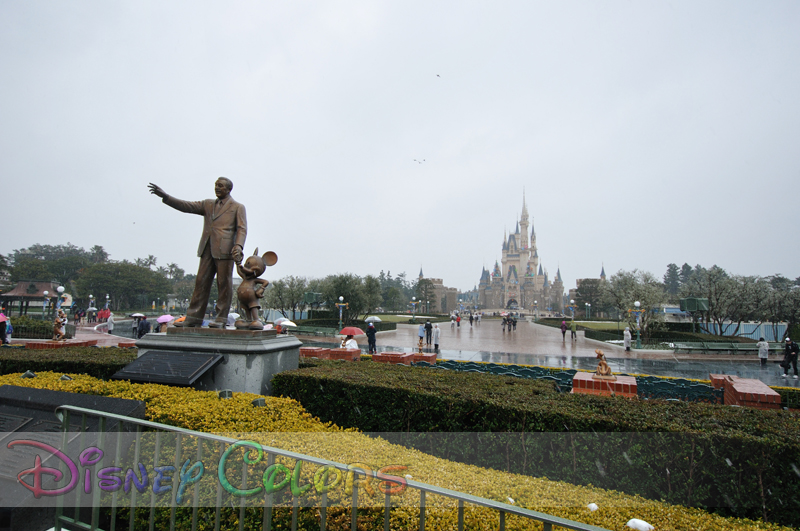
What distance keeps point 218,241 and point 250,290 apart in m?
0.97

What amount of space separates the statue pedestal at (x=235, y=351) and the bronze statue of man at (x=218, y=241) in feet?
1.45

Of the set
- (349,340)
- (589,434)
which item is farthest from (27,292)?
(589,434)

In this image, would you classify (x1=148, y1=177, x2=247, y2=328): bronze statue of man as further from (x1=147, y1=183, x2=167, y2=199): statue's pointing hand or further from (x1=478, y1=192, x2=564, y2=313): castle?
(x1=478, y1=192, x2=564, y2=313): castle

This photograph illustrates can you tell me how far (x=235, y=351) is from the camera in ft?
18.8

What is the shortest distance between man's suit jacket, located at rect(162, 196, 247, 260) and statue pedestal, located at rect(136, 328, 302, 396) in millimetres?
1289

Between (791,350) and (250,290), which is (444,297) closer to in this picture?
(791,350)

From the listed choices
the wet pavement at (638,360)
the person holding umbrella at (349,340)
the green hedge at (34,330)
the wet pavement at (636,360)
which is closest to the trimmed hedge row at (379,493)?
the person holding umbrella at (349,340)

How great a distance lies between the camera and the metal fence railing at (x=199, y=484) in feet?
7.36

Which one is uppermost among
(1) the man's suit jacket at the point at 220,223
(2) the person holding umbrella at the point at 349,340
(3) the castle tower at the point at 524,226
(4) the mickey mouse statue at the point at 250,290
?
(3) the castle tower at the point at 524,226

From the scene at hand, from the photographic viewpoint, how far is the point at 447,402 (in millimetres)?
4629

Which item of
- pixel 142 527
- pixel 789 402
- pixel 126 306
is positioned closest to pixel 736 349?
pixel 789 402

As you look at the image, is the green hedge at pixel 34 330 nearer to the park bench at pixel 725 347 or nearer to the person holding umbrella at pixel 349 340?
the person holding umbrella at pixel 349 340

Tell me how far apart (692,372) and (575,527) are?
625 inches

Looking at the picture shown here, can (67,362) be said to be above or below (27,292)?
below
